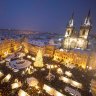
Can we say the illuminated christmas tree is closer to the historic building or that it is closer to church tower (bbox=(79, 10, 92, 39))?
the historic building

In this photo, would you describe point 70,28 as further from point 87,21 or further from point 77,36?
point 87,21

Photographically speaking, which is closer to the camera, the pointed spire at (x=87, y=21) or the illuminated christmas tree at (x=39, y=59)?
the illuminated christmas tree at (x=39, y=59)

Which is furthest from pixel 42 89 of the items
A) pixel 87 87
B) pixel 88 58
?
pixel 88 58

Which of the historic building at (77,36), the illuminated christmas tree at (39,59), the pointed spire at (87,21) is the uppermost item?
the pointed spire at (87,21)

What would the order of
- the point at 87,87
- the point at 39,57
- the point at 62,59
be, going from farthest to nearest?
the point at 62,59 → the point at 39,57 → the point at 87,87

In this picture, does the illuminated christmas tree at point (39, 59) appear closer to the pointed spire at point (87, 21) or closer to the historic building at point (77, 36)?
the historic building at point (77, 36)

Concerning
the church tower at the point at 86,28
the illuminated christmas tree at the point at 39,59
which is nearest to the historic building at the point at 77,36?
the church tower at the point at 86,28

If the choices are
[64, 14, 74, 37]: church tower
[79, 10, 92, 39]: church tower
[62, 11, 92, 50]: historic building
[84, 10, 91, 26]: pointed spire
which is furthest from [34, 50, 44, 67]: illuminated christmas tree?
[84, 10, 91, 26]: pointed spire

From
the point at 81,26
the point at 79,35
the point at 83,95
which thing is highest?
the point at 81,26

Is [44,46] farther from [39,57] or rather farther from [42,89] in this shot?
[42,89]
